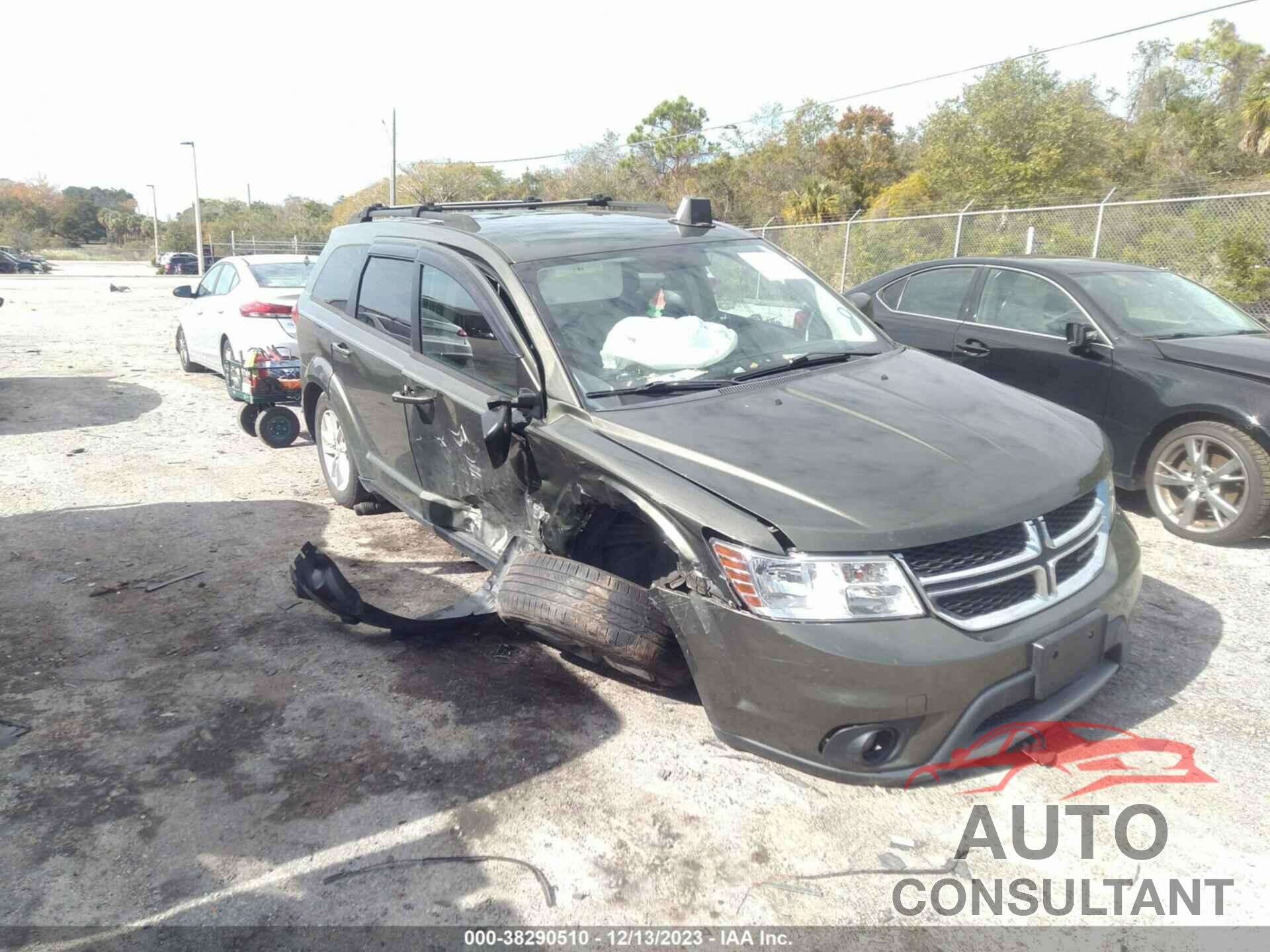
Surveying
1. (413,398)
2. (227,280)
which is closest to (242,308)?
(227,280)

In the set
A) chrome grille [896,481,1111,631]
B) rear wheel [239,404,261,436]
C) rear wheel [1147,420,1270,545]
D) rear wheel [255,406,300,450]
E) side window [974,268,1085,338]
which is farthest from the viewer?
rear wheel [239,404,261,436]

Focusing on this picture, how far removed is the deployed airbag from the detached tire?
0.88 m

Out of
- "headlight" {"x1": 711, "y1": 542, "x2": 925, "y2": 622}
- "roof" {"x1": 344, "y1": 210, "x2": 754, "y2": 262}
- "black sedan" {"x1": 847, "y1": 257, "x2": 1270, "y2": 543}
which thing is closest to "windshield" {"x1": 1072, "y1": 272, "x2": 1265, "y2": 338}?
"black sedan" {"x1": 847, "y1": 257, "x2": 1270, "y2": 543}

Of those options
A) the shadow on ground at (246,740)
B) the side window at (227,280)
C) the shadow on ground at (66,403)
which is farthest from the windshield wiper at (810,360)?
the side window at (227,280)

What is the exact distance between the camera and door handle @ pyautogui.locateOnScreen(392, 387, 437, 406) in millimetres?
4184

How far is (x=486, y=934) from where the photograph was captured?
2410 mm

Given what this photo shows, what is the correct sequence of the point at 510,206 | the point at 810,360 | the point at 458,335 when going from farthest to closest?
the point at 510,206 < the point at 458,335 < the point at 810,360

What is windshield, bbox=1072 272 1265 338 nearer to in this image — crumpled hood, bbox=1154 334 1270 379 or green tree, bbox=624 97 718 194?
crumpled hood, bbox=1154 334 1270 379

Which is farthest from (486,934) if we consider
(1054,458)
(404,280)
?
(404,280)

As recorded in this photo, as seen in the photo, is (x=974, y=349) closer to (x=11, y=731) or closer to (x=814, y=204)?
(x=11, y=731)

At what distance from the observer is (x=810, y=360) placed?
12.6ft

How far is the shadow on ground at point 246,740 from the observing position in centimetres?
260

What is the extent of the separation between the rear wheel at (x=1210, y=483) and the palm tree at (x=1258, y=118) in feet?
85.0

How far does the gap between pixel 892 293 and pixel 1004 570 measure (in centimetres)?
504
